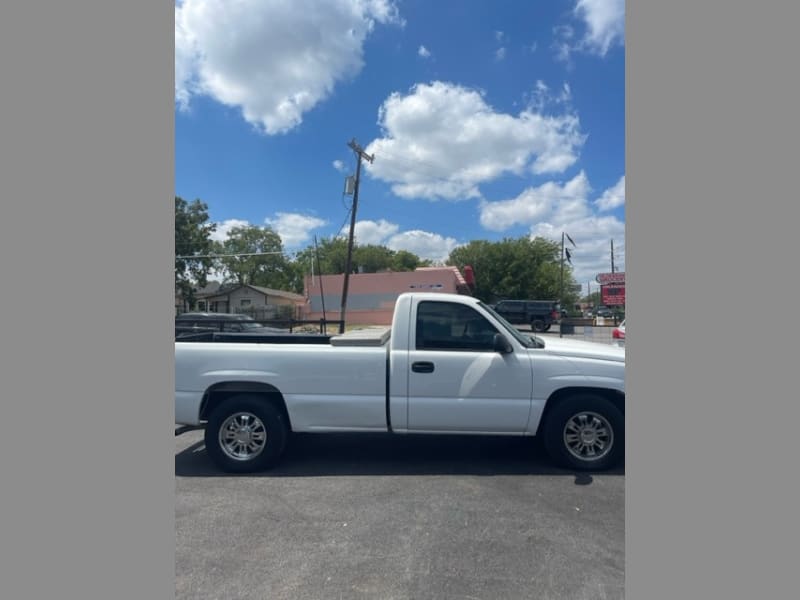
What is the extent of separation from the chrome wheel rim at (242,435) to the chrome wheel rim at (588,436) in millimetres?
3157

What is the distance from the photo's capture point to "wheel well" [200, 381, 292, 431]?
450cm

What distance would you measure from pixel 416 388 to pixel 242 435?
6.22 ft

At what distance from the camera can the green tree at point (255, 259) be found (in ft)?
188

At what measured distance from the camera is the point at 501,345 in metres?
4.33

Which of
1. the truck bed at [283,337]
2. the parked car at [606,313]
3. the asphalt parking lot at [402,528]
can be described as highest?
the truck bed at [283,337]

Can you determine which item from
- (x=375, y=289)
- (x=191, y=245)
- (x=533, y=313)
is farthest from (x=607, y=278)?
(x=191, y=245)

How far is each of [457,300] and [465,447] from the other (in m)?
1.85

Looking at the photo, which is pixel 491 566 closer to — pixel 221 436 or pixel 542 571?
pixel 542 571

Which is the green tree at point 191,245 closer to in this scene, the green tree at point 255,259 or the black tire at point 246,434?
the green tree at point 255,259

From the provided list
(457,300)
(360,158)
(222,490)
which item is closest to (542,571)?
(457,300)

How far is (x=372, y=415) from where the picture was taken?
439cm

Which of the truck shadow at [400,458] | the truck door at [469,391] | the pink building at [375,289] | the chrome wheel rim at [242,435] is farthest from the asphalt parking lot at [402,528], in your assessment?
the pink building at [375,289]

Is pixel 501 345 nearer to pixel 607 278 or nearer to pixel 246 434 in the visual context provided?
pixel 246 434

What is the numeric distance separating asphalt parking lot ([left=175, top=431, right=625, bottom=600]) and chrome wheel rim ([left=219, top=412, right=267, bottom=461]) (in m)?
0.28
